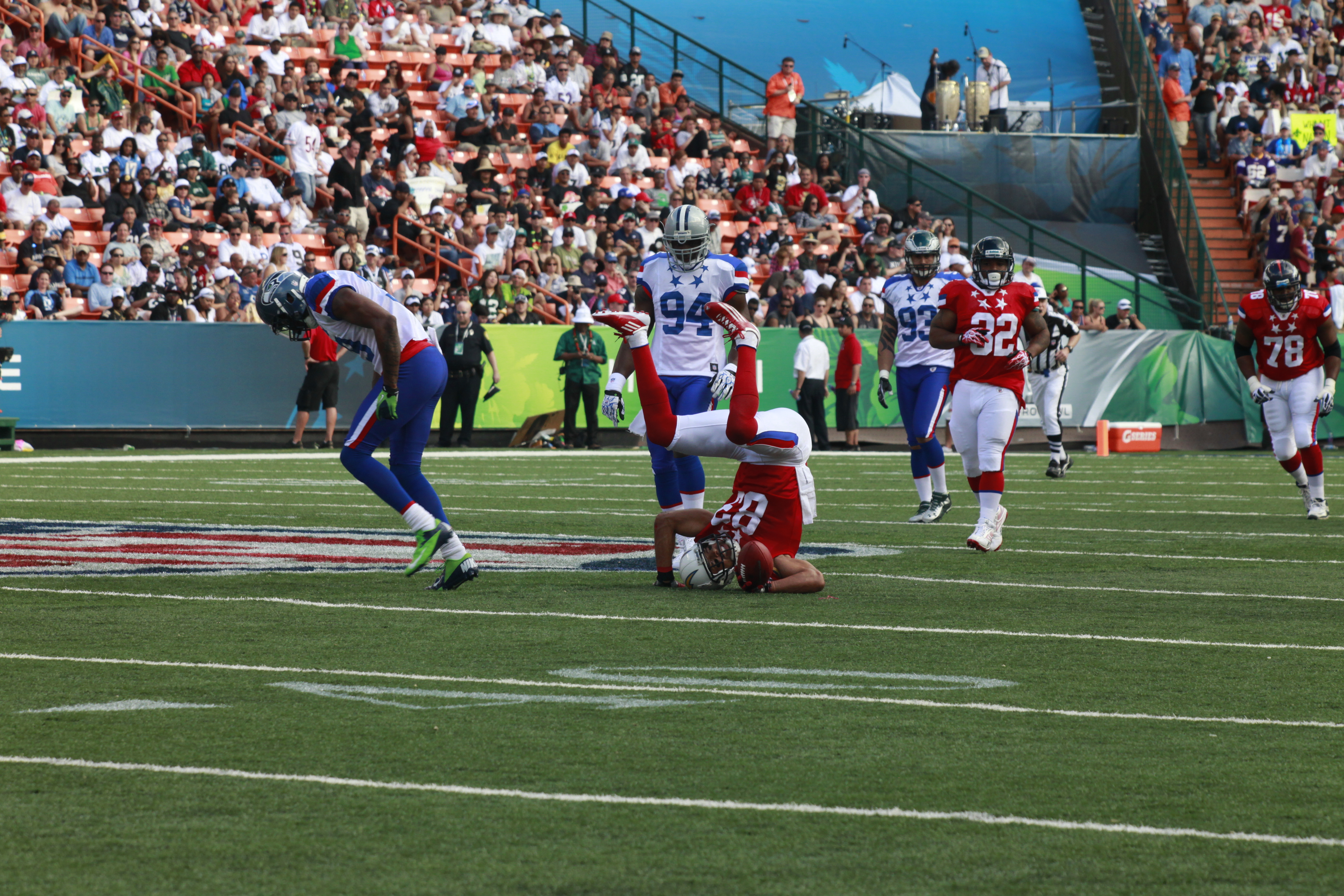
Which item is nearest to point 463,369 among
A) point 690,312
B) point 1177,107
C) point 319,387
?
point 319,387

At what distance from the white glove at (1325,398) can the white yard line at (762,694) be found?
9.28 metres

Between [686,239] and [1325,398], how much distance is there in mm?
6422

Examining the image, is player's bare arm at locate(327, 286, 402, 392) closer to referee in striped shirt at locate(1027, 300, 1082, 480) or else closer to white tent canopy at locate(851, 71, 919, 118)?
referee in striped shirt at locate(1027, 300, 1082, 480)

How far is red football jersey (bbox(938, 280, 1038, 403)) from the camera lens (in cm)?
1154

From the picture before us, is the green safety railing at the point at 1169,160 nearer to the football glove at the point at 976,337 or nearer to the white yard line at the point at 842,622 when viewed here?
the football glove at the point at 976,337

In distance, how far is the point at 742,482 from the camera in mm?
8789

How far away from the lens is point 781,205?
3103 centimetres

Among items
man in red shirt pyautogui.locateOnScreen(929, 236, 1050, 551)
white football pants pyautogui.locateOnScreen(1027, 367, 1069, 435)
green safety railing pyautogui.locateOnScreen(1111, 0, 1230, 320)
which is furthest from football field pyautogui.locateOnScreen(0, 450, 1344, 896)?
green safety railing pyautogui.locateOnScreen(1111, 0, 1230, 320)

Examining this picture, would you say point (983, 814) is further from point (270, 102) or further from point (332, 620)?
point (270, 102)

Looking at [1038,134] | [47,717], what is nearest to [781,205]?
[1038,134]

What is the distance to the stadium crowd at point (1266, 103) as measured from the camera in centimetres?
3250

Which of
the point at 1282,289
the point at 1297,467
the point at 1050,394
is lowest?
the point at 1297,467

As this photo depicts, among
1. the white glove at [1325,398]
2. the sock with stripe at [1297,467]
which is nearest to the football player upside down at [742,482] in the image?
the sock with stripe at [1297,467]

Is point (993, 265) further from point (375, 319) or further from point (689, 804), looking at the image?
point (689, 804)
